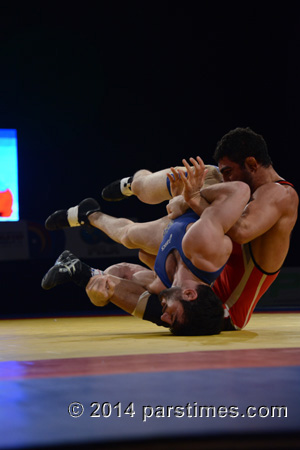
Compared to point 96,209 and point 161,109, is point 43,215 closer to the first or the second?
point 161,109

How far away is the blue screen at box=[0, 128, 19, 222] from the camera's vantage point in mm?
5758

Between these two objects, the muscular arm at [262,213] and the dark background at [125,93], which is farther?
the dark background at [125,93]

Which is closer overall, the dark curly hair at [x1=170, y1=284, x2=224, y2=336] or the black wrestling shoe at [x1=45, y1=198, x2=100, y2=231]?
the dark curly hair at [x1=170, y1=284, x2=224, y2=336]

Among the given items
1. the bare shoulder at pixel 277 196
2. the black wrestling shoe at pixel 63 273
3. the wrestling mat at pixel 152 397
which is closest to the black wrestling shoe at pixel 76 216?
the black wrestling shoe at pixel 63 273

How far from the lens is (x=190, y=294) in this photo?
2656 millimetres

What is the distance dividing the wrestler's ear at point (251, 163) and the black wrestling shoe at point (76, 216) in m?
1.25

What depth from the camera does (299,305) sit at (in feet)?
18.6

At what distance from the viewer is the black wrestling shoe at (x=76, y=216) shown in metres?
3.99

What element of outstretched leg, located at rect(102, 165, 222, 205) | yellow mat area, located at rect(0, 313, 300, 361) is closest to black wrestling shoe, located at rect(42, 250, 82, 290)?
yellow mat area, located at rect(0, 313, 300, 361)

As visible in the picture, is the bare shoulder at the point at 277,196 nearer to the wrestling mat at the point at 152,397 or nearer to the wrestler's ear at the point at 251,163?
the wrestler's ear at the point at 251,163

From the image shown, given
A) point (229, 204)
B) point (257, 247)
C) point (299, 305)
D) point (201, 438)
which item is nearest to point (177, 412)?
point (201, 438)

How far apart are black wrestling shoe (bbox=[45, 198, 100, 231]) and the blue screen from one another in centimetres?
180

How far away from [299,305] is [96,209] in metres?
2.54

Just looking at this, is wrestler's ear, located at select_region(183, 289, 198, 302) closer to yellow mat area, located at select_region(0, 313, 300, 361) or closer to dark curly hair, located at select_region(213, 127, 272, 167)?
yellow mat area, located at select_region(0, 313, 300, 361)
